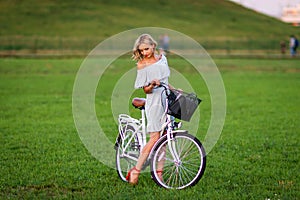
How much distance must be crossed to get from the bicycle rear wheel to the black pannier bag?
0.32m

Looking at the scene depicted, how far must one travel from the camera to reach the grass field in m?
7.28

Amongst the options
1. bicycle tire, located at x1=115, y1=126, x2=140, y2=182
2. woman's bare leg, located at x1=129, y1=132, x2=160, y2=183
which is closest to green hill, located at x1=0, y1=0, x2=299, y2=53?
bicycle tire, located at x1=115, y1=126, x2=140, y2=182

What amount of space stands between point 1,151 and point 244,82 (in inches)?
798

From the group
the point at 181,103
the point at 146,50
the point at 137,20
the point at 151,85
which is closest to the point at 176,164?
the point at 181,103

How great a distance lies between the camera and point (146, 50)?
700 cm

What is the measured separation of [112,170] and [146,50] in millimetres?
2480

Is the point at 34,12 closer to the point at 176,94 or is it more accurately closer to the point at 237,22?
the point at 237,22

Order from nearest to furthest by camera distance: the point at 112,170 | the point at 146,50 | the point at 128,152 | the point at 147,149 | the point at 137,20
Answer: the point at 146,50 → the point at 147,149 → the point at 128,152 → the point at 112,170 → the point at 137,20

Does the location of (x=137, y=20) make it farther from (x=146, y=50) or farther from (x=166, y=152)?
(x=146, y=50)

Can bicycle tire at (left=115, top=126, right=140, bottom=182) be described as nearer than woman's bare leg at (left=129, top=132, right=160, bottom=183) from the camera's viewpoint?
No

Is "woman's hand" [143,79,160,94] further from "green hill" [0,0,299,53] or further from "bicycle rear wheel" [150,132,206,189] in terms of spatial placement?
"green hill" [0,0,299,53]

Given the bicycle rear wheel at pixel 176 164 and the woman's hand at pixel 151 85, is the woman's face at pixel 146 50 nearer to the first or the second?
the woman's hand at pixel 151 85

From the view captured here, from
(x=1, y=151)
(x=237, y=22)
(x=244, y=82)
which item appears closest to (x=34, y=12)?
(x=237, y=22)

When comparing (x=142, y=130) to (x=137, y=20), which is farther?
(x=137, y=20)
